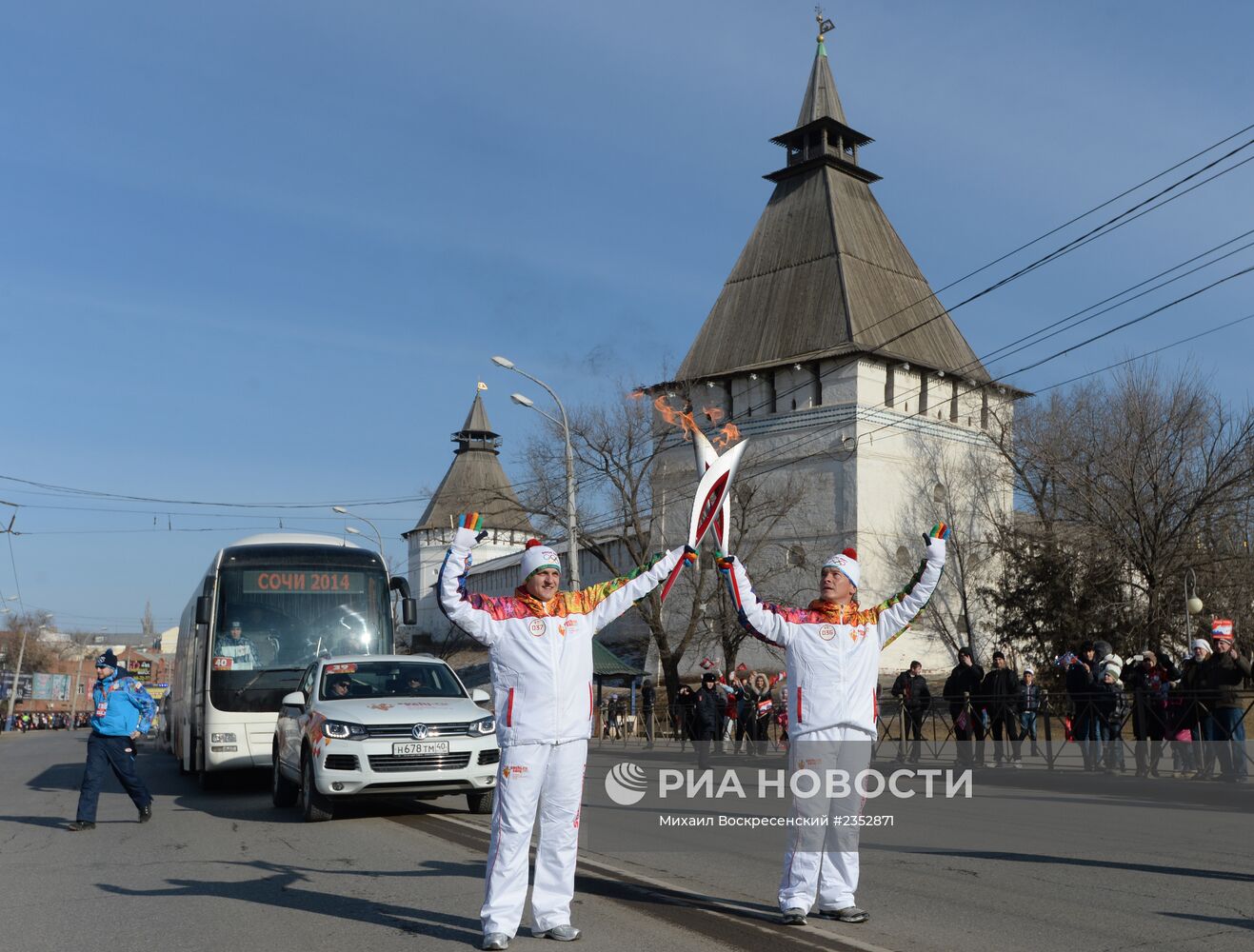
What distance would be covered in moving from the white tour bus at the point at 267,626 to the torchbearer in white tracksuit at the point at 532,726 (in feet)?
33.2

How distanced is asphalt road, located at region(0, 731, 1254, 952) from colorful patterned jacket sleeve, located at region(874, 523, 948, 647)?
1.60 m

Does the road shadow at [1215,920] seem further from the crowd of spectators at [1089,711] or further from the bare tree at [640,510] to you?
the bare tree at [640,510]

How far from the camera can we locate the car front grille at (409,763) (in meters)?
11.8

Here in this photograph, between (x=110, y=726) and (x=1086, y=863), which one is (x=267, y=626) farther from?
(x=1086, y=863)

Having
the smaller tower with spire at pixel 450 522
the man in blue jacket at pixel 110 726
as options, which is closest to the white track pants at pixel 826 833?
the man in blue jacket at pixel 110 726

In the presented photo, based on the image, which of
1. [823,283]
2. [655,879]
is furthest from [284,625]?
[823,283]

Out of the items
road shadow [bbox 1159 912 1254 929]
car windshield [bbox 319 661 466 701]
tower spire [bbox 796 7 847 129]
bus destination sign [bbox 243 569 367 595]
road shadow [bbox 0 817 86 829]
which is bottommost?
road shadow [bbox 0 817 86 829]

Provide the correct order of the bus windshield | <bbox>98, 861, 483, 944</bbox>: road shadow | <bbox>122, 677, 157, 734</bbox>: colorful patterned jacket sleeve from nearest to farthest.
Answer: <bbox>98, 861, 483, 944</bbox>: road shadow < <bbox>122, 677, 157, 734</bbox>: colorful patterned jacket sleeve < the bus windshield

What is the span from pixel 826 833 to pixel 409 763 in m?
6.12

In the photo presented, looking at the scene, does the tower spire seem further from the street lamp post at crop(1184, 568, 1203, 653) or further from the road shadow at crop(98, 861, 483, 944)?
the road shadow at crop(98, 861, 483, 944)

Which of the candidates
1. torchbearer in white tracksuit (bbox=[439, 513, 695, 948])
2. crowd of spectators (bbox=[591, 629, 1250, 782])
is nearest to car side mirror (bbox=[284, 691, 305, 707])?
crowd of spectators (bbox=[591, 629, 1250, 782])

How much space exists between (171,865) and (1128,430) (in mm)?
33897

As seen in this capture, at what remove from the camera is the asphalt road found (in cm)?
652

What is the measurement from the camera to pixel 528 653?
6.23m
